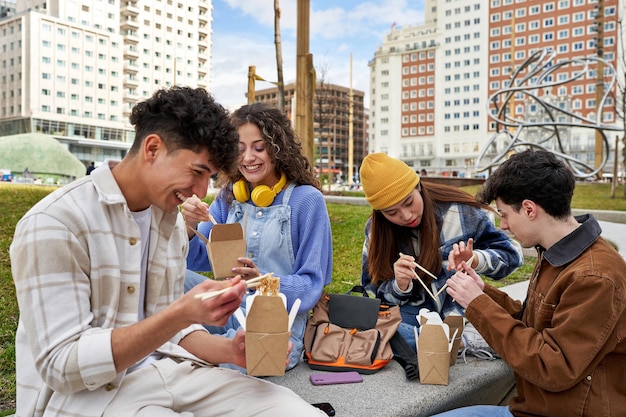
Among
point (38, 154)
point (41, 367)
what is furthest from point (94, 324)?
point (38, 154)

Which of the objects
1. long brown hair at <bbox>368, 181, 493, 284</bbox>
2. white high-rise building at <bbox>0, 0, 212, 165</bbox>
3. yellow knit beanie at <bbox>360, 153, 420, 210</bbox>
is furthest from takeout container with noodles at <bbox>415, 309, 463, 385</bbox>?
white high-rise building at <bbox>0, 0, 212, 165</bbox>

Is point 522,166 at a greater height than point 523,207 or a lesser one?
greater

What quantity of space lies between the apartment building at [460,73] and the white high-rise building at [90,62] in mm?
30419

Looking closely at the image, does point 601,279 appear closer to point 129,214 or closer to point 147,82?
point 129,214

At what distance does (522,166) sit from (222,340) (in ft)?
4.02

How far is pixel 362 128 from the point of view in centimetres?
10538

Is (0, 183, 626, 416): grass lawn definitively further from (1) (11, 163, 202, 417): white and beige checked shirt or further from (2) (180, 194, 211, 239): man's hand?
(1) (11, 163, 202, 417): white and beige checked shirt

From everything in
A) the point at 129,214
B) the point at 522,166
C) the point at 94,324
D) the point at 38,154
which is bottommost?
the point at 94,324

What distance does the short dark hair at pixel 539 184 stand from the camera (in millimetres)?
1926

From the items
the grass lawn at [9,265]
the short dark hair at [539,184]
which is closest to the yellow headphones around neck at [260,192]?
the short dark hair at [539,184]

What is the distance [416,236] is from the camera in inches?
117

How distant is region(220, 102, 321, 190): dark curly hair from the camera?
2748mm

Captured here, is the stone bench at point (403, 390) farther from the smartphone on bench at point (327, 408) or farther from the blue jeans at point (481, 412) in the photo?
the blue jeans at point (481, 412)

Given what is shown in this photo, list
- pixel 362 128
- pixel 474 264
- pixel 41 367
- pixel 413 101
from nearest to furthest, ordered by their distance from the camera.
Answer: pixel 41 367, pixel 474 264, pixel 413 101, pixel 362 128
